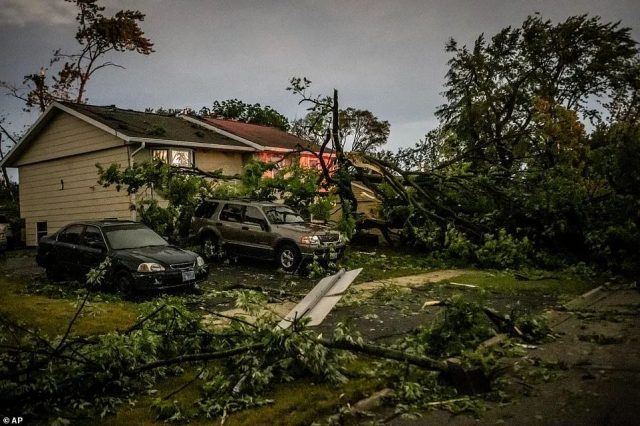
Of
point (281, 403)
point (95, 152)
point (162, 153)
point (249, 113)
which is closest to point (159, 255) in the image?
point (281, 403)

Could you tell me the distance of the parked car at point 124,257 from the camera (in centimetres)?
877

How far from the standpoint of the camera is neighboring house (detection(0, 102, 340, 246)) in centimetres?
1756

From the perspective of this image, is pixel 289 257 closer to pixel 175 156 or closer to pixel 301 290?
pixel 301 290

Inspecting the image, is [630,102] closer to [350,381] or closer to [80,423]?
[350,381]

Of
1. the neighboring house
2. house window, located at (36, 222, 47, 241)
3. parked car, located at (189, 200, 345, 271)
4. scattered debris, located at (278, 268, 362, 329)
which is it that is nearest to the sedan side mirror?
parked car, located at (189, 200, 345, 271)

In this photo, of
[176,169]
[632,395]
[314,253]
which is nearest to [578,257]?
[314,253]

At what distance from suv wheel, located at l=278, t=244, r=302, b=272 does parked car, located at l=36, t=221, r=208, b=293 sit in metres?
2.78

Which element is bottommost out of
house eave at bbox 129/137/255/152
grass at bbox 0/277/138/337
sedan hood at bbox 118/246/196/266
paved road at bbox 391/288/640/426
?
paved road at bbox 391/288/640/426

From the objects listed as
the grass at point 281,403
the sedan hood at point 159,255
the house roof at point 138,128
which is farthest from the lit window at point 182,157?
the grass at point 281,403

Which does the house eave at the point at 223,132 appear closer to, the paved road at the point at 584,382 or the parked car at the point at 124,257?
the parked car at the point at 124,257

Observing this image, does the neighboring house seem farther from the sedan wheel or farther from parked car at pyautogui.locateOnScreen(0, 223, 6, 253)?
the sedan wheel

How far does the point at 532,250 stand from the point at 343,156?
6399 mm

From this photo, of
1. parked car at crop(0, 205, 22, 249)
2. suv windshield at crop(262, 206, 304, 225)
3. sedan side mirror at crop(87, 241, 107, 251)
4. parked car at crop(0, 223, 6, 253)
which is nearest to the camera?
sedan side mirror at crop(87, 241, 107, 251)

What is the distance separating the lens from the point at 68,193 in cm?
1952
